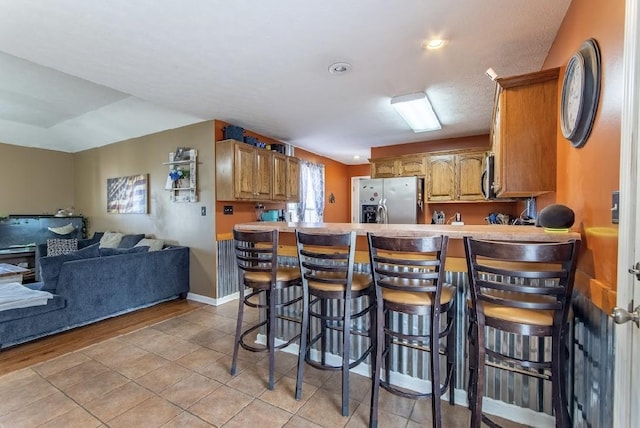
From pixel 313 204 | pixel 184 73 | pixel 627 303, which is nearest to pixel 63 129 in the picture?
pixel 184 73

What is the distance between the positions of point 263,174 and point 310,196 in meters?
1.83

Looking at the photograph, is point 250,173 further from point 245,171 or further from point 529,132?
point 529,132

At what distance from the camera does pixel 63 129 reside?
541 cm

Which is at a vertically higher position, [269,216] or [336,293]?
→ [269,216]

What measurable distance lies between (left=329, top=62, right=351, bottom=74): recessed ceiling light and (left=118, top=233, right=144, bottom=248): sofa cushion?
393 centimetres

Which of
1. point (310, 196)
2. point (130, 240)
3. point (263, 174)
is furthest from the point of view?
point (310, 196)

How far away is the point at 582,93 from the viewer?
1.43 meters

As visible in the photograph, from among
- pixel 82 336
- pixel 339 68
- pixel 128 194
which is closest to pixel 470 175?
pixel 339 68

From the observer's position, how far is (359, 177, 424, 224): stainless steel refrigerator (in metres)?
4.87

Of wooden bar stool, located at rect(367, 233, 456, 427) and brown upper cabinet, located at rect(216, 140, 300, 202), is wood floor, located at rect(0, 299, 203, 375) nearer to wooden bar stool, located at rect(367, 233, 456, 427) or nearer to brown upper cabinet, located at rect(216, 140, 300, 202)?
brown upper cabinet, located at rect(216, 140, 300, 202)

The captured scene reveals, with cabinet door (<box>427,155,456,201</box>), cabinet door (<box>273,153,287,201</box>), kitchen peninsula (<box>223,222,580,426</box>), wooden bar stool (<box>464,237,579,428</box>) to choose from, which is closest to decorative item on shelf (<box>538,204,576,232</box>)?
kitchen peninsula (<box>223,222,580,426</box>)

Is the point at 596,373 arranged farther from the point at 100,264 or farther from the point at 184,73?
the point at 100,264

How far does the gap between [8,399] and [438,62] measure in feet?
13.2

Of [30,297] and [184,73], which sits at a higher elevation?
[184,73]
